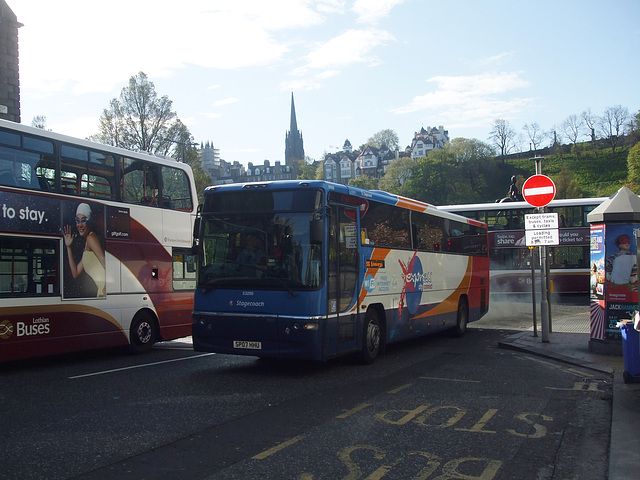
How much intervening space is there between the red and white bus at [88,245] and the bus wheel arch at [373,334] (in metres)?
3.45

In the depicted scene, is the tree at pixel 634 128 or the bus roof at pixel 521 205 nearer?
the bus roof at pixel 521 205

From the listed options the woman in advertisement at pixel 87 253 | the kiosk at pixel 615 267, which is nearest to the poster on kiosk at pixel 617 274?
the kiosk at pixel 615 267

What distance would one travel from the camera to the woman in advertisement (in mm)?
12305

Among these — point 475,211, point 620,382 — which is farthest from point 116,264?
point 475,211

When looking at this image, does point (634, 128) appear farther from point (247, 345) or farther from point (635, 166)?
point (247, 345)

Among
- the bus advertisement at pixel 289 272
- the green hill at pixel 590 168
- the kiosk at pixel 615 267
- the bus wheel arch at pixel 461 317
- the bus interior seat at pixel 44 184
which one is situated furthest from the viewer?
the green hill at pixel 590 168

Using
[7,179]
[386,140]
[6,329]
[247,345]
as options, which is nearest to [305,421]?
[247,345]

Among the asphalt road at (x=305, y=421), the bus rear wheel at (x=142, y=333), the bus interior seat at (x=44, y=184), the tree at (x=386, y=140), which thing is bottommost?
the asphalt road at (x=305, y=421)

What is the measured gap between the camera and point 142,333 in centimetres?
1423

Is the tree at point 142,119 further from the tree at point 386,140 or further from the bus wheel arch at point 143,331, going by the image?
the tree at point 386,140

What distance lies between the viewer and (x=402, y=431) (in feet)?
22.1

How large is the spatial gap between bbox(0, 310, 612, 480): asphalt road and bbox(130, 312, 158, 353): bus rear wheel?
Result: 194 cm

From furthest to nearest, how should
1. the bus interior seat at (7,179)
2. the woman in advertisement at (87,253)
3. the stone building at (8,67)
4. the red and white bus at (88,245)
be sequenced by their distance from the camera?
the stone building at (8,67) → the woman in advertisement at (87,253) → the red and white bus at (88,245) → the bus interior seat at (7,179)

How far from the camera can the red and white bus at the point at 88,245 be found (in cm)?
Answer: 1121
